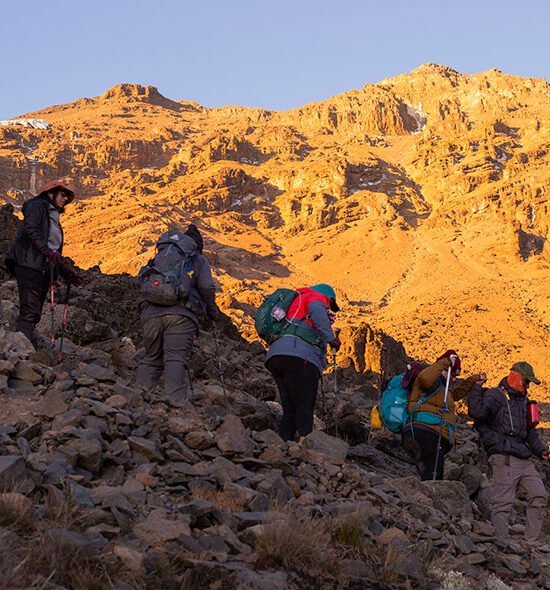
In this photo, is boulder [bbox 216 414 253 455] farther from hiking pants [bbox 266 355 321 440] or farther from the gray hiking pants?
hiking pants [bbox 266 355 321 440]

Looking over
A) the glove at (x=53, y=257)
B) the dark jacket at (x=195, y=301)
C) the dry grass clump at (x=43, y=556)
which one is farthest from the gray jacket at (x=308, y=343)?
the dry grass clump at (x=43, y=556)

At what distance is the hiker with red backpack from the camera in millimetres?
6957

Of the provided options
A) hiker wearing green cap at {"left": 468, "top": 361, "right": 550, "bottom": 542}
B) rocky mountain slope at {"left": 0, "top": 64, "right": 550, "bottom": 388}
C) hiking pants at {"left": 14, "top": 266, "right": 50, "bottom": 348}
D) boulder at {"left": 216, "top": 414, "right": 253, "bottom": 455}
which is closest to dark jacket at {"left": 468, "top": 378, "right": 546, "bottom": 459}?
hiker wearing green cap at {"left": 468, "top": 361, "right": 550, "bottom": 542}

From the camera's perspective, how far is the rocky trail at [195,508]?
3402 mm

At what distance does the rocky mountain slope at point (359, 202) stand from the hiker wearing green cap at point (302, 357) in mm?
29751

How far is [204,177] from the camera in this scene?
82.8 m

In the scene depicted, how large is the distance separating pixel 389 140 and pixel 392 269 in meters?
48.6

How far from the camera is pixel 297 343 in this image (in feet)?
22.3

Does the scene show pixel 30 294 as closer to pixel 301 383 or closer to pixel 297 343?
pixel 297 343

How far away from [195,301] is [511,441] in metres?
3.08

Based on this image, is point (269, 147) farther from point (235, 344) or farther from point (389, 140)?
point (235, 344)

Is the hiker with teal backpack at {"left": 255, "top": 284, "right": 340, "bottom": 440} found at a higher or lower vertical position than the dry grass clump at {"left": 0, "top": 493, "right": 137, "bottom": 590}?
higher

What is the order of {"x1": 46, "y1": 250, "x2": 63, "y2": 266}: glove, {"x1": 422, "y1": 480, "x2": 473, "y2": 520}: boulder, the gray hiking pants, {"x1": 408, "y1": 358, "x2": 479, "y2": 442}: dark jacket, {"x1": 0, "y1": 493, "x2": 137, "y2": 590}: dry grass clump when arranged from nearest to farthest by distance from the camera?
1. {"x1": 0, "y1": 493, "x2": 137, "y2": 590}: dry grass clump
2. {"x1": 422, "y1": 480, "x2": 473, "y2": 520}: boulder
3. the gray hiking pants
4. {"x1": 46, "y1": 250, "x2": 63, "y2": 266}: glove
5. {"x1": 408, "y1": 358, "x2": 479, "y2": 442}: dark jacket

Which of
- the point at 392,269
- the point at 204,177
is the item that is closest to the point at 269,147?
the point at 204,177
